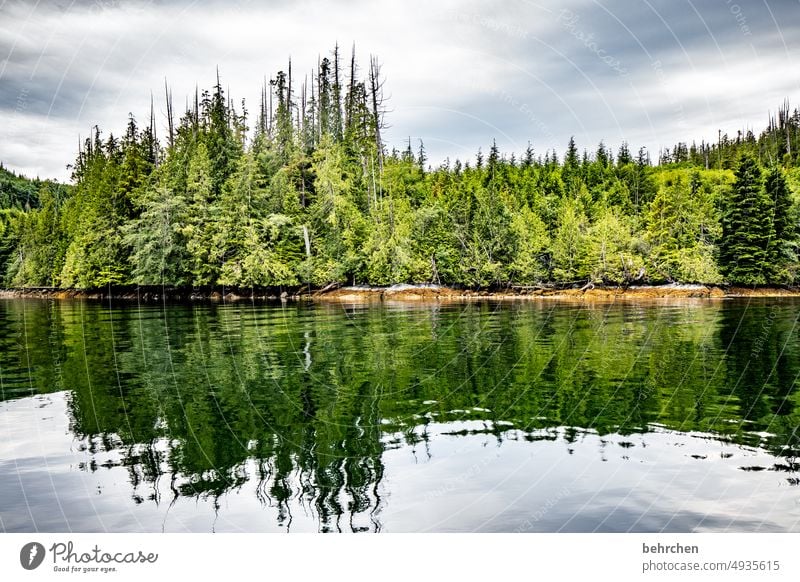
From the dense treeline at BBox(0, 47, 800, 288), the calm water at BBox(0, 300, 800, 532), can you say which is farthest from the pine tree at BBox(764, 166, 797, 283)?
the calm water at BBox(0, 300, 800, 532)

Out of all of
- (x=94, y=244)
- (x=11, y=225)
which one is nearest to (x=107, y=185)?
(x=94, y=244)

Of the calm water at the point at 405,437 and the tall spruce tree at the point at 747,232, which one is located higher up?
the tall spruce tree at the point at 747,232

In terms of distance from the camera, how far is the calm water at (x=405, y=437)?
9.63 metres

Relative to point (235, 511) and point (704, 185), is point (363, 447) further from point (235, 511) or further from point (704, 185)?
point (704, 185)

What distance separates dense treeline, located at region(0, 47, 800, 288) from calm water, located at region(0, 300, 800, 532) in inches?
1922

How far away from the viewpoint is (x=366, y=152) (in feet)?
293

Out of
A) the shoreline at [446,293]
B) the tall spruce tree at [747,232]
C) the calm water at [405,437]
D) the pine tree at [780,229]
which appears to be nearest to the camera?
the calm water at [405,437]

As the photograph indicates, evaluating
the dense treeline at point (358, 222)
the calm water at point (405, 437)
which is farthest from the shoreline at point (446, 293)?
the calm water at point (405, 437)

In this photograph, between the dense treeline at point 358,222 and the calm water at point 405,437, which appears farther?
the dense treeline at point 358,222

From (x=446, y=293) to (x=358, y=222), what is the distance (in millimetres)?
14454

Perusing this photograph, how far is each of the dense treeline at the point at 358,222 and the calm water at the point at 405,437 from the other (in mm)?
48821

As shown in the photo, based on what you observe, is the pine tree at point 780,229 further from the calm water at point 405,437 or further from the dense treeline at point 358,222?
the calm water at point 405,437

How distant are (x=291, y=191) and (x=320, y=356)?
59.8 m

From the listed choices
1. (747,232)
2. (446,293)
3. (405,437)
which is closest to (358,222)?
(446,293)
